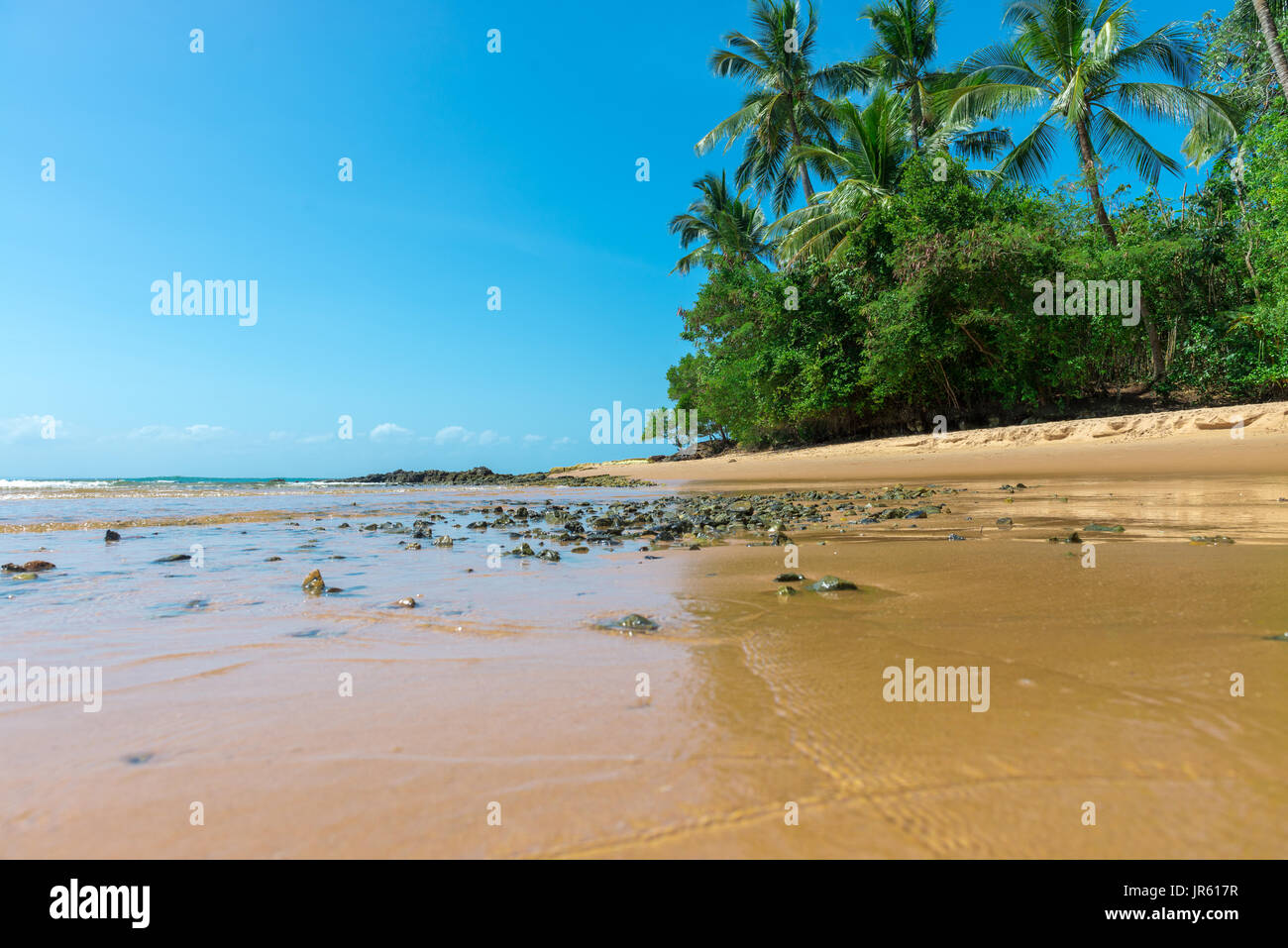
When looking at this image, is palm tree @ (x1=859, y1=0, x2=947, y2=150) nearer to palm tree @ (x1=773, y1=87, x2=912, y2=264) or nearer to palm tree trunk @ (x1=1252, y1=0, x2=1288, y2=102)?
palm tree @ (x1=773, y1=87, x2=912, y2=264)

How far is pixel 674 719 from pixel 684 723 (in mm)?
37

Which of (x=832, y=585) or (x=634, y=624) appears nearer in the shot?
(x=634, y=624)

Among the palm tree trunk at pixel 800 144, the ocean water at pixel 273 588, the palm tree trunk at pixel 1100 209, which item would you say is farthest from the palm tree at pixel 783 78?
the ocean water at pixel 273 588

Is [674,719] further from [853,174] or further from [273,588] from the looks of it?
[853,174]

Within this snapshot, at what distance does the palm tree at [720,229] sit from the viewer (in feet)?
99.9

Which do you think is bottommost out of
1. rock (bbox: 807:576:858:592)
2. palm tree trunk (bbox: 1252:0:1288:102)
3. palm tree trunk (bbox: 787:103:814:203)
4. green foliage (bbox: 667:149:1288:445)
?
rock (bbox: 807:576:858:592)

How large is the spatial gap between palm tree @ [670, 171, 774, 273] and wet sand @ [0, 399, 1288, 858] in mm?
29118

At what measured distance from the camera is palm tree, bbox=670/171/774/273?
3045cm

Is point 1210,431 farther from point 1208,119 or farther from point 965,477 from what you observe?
point 1208,119

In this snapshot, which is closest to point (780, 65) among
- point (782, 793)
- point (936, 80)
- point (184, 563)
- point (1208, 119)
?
point (936, 80)

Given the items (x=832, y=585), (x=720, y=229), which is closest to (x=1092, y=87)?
(x=720, y=229)

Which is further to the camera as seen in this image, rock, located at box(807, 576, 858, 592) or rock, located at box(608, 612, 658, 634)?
rock, located at box(807, 576, 858, 592)

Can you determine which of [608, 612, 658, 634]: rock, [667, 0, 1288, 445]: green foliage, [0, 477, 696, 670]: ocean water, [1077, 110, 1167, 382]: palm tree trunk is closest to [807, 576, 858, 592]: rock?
[0, 477, 696, 670]: ocean water

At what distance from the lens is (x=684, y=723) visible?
1.50m
